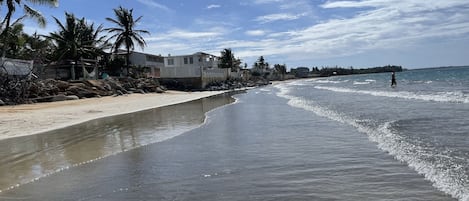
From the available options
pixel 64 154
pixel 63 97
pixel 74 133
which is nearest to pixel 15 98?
pixel 63 97

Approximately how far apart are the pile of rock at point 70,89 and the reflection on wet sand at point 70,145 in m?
12.4

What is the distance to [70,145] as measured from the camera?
40.0 ft

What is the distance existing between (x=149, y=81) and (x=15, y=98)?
24.9 meters

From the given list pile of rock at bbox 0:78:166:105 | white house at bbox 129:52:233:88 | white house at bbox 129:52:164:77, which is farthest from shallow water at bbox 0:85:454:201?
Result: white house at bbox 129:52:164:77

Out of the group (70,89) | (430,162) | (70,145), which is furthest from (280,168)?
(70,89)

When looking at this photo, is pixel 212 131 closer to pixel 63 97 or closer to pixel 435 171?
pixel 435 171

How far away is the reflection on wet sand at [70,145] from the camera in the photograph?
29.3 feet

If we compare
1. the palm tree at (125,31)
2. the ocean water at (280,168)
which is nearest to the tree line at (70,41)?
the palm tree at (125,31)

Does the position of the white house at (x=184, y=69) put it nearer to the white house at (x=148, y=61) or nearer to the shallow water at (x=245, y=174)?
the white house at (x=148, y=61)

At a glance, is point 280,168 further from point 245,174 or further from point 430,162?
point 430,162

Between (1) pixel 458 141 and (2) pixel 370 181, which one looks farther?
(1) pixel 458 141

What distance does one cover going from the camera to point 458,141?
10.4 meters

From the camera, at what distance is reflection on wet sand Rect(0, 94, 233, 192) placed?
29.3ft

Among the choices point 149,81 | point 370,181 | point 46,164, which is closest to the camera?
point 370,181
